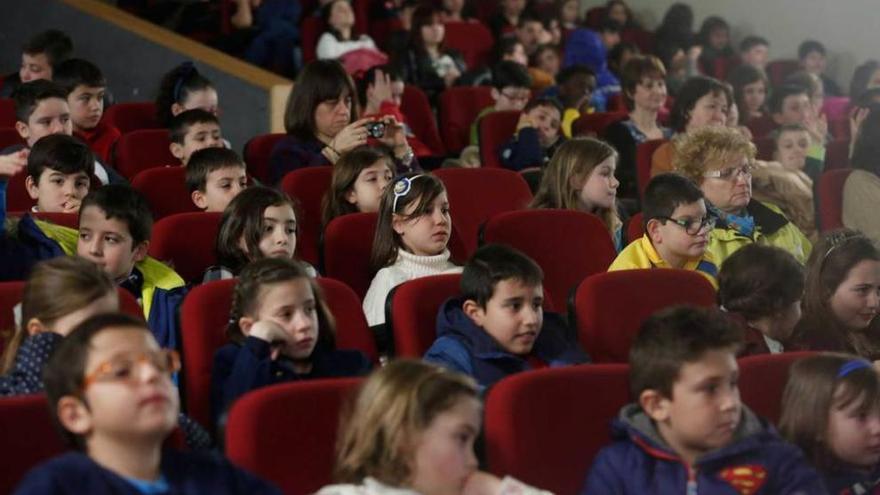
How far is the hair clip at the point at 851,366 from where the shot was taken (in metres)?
2.95

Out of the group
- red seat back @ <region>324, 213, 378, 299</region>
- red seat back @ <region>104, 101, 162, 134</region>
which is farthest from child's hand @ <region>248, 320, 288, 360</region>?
red seat back @ <region>104, 101, 162, 134</region>

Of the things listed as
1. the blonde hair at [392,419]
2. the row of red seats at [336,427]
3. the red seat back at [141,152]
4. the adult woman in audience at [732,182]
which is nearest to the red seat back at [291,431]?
the row of red seats at [336,427]

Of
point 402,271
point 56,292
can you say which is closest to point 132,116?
point 402,271

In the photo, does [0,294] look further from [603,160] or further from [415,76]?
[415,76]

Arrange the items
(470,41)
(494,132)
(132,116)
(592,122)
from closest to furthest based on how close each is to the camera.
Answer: (132,116), (494,132), (592,122), (470,41)

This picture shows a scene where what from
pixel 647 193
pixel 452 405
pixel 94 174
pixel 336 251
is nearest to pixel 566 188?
pixel 647 193

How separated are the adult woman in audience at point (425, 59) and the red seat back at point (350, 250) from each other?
3.63m

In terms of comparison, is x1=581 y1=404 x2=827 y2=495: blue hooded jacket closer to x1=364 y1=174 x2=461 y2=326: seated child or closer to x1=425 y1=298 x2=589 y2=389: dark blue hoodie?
x1=425 y1=298 x2=589 y2=389: dark blue hoodie

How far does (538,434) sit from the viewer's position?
279 centimetres

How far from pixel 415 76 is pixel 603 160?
3.15 metres

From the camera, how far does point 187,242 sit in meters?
4.07

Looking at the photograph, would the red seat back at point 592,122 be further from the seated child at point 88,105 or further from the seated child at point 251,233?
the seated child at point 251,233

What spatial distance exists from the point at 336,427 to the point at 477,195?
238 cm

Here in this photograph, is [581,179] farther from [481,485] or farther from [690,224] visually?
[481,485]
